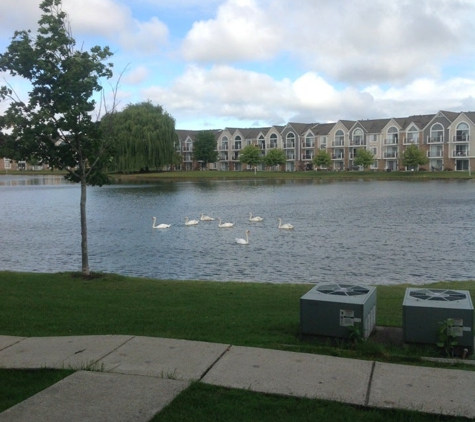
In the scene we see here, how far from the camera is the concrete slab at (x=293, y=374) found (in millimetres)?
5625

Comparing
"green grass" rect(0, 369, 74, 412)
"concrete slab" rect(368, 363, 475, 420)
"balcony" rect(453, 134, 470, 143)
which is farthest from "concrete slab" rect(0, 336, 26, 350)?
"balcony" rect(453, 134, 470, 143)

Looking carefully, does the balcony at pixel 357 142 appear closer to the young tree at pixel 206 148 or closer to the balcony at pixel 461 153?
the balcony at pixel 461 153

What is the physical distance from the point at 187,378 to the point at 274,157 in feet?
414

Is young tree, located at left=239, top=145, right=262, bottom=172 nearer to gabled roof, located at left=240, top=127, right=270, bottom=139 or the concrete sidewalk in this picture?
gabled roof, located at left=240, top=127, right=270, bottom=139

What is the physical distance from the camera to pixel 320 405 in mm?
5281

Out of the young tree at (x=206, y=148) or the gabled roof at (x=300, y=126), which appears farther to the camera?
the young tree at (x=206, y=148)

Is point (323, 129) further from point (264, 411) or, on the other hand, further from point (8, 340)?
point (264, 411)

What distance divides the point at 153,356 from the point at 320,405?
2.28 m

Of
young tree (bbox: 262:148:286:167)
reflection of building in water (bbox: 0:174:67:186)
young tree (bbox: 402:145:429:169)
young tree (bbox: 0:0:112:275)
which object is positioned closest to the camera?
young tree (bbox: 0:0:112:275)

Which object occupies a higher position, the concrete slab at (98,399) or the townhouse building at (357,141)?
the townhouse building at (357,141)

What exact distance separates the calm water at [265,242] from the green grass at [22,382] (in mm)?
13078

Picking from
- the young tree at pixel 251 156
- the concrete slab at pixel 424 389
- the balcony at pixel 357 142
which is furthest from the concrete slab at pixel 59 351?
the young tree at pixel 251 156

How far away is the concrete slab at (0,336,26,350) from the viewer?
7438mm

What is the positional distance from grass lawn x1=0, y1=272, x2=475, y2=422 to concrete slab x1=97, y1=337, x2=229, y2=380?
0.45 m
